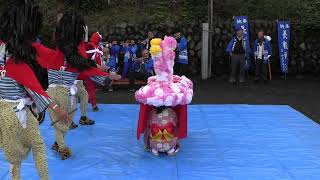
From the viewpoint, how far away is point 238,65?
505 inches

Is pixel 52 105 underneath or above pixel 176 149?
above

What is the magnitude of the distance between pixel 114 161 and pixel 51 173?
721mm

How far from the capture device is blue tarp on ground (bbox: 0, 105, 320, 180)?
4.62 m

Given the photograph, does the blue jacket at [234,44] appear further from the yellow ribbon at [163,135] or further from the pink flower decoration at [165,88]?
the yellow ribbon at [163,135]

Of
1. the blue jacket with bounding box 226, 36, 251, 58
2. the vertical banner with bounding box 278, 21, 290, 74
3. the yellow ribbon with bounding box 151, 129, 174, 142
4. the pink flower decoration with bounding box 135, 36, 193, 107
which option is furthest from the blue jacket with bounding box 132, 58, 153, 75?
the yellow ribbon with bounding box 151, 129, 174, 142

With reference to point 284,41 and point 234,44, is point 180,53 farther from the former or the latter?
point 284,41

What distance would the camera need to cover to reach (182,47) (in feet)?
41.1

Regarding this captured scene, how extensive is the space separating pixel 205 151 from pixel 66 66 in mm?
1832

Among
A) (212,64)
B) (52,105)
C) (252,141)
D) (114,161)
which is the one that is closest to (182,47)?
(212,64)

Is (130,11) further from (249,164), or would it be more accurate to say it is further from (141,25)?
(249,164)

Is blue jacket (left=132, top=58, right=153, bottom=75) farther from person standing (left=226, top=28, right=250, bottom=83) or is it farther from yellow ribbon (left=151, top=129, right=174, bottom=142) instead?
yellow ribbon (left=151, top=129, right=174, bottom=142)

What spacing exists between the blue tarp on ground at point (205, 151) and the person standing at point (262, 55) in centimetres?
526

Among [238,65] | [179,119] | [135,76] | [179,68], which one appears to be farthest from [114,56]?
[179,119]

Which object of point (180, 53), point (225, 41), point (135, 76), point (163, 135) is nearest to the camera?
point (163, 135)
